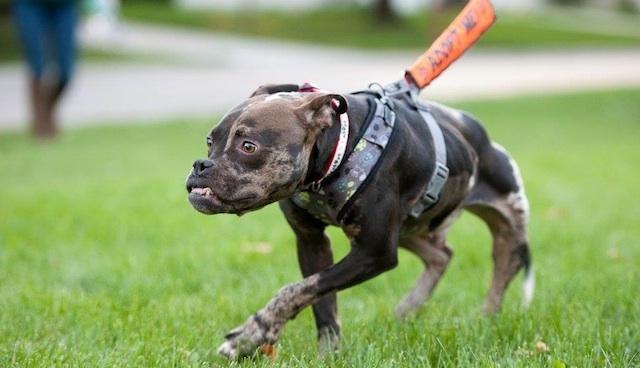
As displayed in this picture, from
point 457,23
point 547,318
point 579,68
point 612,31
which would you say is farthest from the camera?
point 612,31

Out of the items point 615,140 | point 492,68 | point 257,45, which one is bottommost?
point 257,45

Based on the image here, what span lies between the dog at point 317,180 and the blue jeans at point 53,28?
30.5ft

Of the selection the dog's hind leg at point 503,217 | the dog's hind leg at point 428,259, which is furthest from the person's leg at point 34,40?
the dog's hind leg at point 503,217

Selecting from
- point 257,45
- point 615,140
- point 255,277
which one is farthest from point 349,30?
point 255,277

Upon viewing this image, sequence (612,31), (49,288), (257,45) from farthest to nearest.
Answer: (612,31)
(257,45)
(49,288)

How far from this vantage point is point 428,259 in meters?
5.96

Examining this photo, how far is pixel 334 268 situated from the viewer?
4.38m

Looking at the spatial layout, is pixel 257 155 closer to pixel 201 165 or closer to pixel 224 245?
pixel 201 165

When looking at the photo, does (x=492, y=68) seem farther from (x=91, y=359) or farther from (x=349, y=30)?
(x=91, y=359)

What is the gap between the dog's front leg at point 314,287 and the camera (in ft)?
14.1

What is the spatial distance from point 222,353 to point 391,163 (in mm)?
1069

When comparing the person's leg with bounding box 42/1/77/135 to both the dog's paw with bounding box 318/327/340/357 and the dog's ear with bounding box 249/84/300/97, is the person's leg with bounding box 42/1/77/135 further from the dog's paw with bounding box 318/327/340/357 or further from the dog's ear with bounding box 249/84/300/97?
the dog's paw with bounding box 318/327/340/357

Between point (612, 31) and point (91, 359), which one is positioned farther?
point (612, 31)

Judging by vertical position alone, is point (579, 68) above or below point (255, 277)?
below
